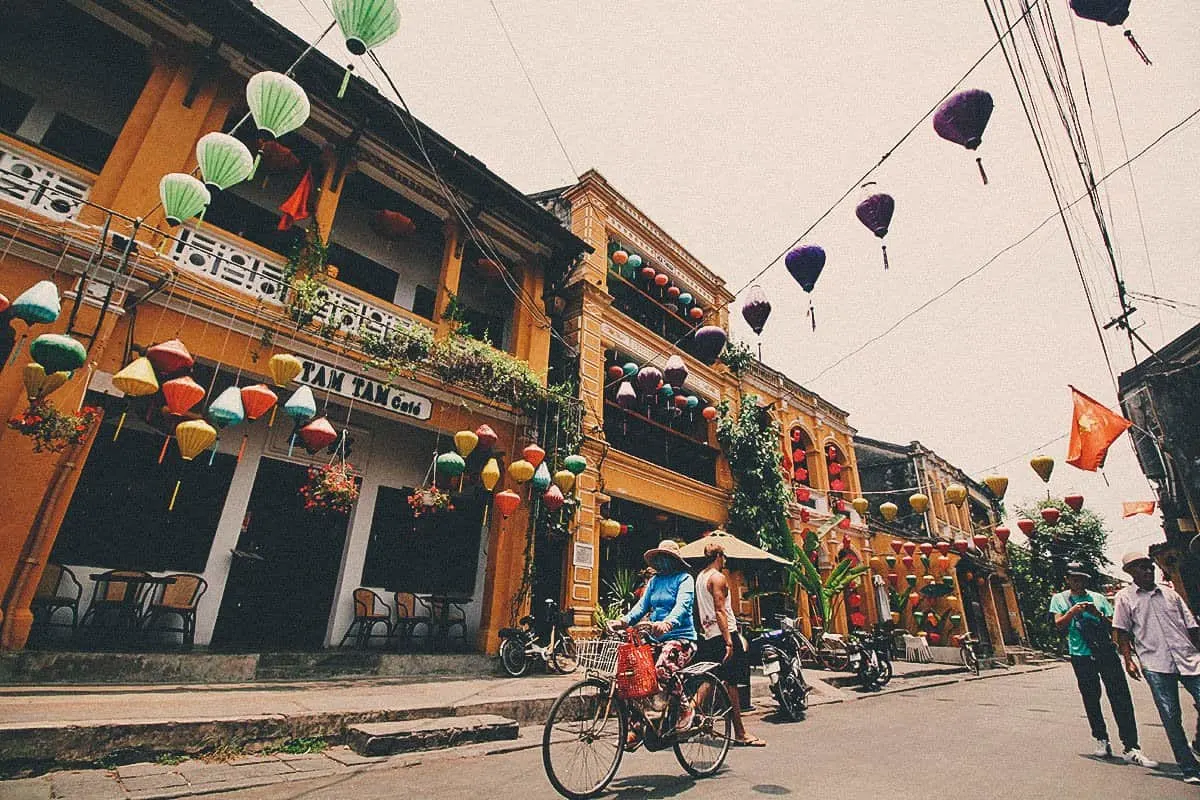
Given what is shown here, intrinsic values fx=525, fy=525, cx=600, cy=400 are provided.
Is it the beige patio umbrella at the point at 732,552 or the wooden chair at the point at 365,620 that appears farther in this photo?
the beige patio umbrella at the point at 732,552

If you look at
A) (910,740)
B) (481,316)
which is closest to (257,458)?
(481,316)

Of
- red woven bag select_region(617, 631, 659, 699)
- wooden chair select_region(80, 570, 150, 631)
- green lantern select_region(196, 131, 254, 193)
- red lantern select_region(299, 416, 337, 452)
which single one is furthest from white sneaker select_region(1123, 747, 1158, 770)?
wooden chair select_region(80, 570, 150, 631)

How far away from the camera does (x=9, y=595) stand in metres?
5.12

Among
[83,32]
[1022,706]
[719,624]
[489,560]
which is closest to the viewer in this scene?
[719,624]

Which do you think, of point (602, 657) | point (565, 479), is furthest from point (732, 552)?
point (602, 657)

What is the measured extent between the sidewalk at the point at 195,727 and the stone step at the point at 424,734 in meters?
0.10

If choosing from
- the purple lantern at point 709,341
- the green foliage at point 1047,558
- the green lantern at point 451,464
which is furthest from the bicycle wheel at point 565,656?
the green foliage at point 1047,558

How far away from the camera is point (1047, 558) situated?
2842 centimetres

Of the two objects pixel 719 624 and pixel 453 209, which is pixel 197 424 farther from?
pixel 453 209

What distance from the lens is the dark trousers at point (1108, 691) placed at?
15.4 feet

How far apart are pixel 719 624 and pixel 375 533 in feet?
22.6

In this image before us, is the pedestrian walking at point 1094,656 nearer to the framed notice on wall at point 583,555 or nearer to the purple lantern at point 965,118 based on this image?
the purple lantern at point 965,118

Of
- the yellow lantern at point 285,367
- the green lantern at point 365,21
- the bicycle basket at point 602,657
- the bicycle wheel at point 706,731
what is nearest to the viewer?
the bicycle wheel at point 706,731

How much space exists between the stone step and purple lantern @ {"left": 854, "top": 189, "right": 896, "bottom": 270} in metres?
6.46
